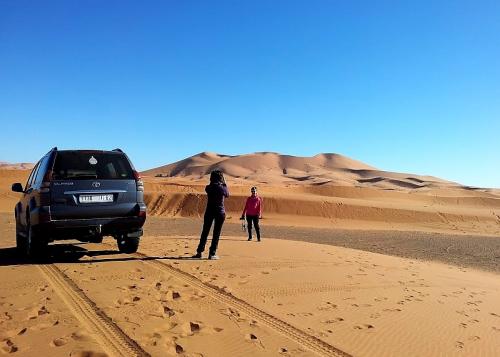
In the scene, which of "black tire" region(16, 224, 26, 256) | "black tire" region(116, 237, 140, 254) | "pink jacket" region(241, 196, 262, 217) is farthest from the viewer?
"pink jacket" region(241, 196, 262, 217)

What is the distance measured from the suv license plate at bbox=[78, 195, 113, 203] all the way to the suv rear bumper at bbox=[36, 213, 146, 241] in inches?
12.5

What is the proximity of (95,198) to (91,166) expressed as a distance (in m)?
0.75

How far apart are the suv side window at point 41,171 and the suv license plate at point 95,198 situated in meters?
0.81

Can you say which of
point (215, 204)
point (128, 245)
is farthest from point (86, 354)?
point (128, 245)

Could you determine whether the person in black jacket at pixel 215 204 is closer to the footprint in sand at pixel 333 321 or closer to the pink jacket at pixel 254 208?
the footprint in sand at pixel 333 321

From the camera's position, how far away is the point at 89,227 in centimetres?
794

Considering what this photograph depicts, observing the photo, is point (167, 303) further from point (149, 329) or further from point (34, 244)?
point (34, 244)

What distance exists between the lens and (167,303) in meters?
5.42

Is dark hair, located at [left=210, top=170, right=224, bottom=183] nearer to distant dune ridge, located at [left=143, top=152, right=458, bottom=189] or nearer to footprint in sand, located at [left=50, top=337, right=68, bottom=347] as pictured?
footprint in sand, located at [left=50, top=337, right=68, bottom=347]

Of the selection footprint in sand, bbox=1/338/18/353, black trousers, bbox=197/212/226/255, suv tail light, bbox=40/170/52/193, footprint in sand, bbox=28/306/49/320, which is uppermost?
suv tail light, bbox=40/170/52/193

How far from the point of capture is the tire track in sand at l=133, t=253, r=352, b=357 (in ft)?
13.7

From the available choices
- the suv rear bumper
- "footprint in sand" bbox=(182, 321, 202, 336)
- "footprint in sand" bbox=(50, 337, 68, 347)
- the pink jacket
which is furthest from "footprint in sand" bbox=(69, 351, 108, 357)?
the pink jacket

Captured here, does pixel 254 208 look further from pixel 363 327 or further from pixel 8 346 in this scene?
pixel 8 346

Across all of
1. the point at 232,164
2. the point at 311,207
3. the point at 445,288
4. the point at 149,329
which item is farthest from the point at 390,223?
the point at 232,164
